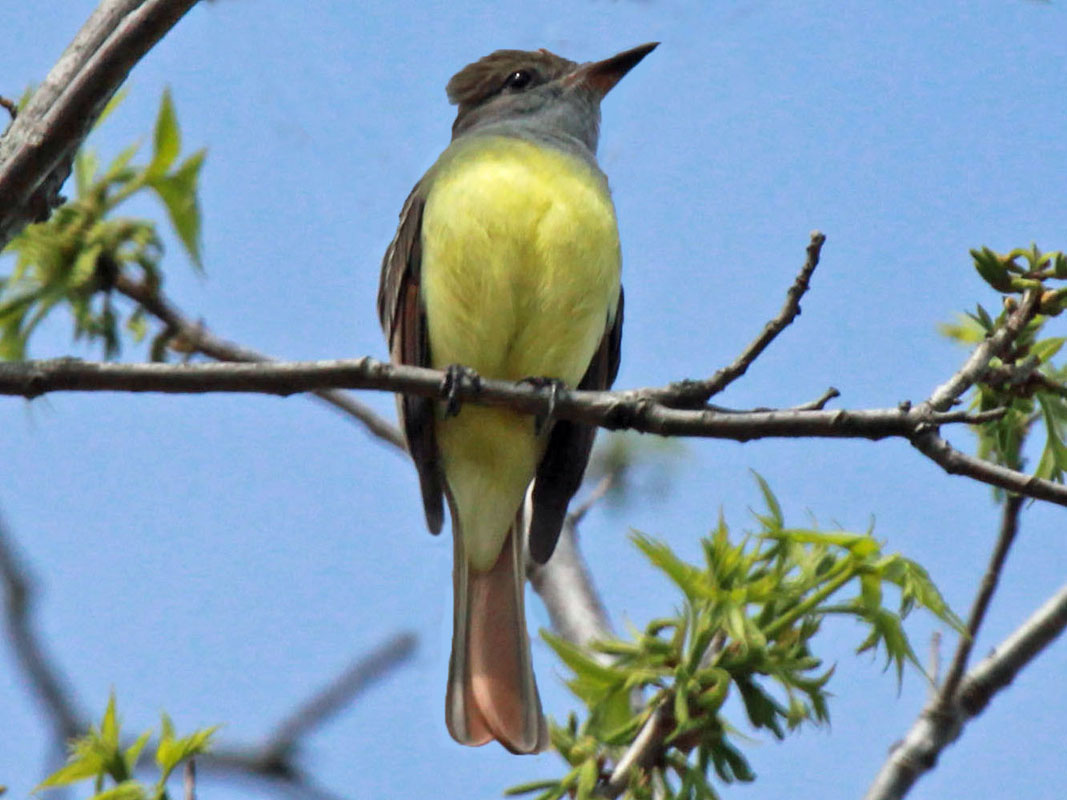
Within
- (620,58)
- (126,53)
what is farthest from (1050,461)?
(620,58)

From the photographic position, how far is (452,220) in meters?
4.50

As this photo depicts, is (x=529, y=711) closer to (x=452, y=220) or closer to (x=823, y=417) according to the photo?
(x=452, y=220)

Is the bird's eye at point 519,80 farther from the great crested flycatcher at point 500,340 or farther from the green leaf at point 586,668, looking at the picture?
the green leaf at point 586,668

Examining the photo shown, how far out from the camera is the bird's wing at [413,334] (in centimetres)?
461

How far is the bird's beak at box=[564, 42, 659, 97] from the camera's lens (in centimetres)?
584

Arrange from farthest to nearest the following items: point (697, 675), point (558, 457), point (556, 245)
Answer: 1. point (558, 457)
2. point (556, 245)
3. point (697, 675)

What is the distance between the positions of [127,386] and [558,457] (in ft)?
7.43

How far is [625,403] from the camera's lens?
3154mm

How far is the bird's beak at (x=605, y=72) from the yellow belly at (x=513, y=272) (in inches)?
46.6

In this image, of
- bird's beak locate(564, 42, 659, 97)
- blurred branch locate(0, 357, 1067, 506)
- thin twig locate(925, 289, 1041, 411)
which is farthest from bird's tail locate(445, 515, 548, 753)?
bird's beak locate(564, 42, 659, 97)

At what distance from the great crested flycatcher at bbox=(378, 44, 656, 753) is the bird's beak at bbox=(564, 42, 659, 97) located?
0.54m

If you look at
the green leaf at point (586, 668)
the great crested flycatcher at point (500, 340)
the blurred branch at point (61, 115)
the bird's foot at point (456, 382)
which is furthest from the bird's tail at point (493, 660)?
the blurred branch at point (61, 115)

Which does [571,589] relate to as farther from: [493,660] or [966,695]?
[966,695]

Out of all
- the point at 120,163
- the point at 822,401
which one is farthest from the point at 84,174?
the point at 822,401
